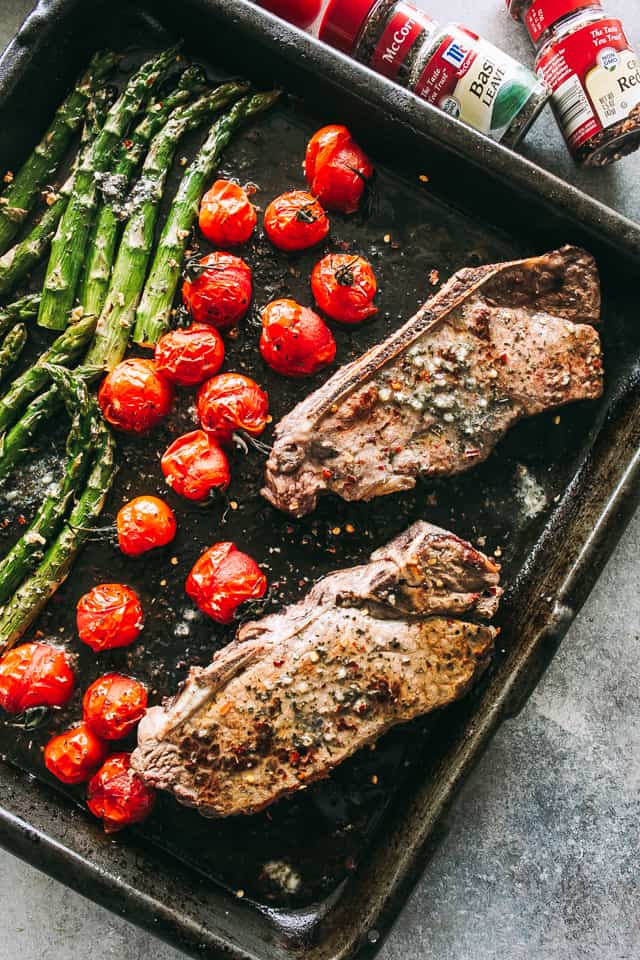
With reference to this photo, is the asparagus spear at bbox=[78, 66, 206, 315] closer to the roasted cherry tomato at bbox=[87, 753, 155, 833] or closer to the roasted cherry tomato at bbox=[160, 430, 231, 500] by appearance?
the roasted cherry tomato at bbox=[160, 430, 231, 500]

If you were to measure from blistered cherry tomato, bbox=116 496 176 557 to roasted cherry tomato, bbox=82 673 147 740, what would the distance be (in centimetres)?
77

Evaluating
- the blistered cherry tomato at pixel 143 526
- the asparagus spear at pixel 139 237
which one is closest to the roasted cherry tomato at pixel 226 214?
the asparagus spear at pixel 139 237

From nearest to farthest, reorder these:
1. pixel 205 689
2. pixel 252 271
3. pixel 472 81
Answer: pixel 205 689
pixel 472 81
pixel 252 271

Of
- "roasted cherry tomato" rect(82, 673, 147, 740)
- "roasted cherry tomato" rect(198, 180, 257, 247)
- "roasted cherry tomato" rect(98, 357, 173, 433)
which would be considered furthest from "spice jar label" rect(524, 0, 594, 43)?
"roasted cherry tomato" rect(82, 673, 147, 740)

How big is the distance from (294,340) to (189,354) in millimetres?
619

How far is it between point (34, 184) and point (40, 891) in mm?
4381

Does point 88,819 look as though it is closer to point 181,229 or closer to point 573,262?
point 181,229

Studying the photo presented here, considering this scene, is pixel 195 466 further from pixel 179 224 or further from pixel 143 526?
pixel 179 224

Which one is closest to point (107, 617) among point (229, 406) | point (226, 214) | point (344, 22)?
point (229, 406)

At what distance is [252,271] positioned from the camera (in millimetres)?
4828

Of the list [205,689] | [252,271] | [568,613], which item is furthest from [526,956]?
[252,271]

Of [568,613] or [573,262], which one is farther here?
[573,262]

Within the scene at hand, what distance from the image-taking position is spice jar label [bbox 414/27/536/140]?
4.49m

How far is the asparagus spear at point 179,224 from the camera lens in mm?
4707
